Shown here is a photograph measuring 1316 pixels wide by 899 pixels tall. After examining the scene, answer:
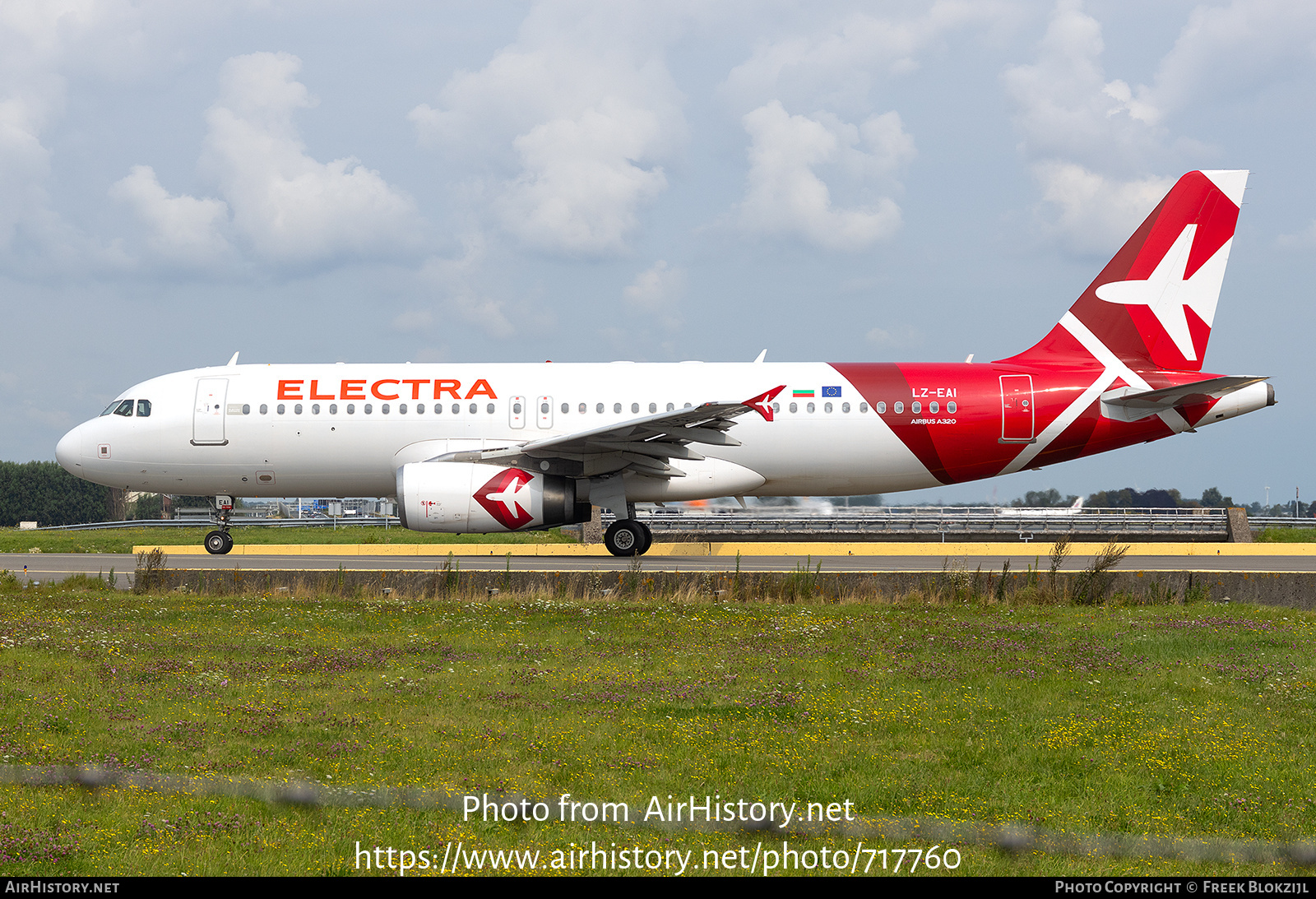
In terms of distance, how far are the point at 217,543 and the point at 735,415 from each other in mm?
11129

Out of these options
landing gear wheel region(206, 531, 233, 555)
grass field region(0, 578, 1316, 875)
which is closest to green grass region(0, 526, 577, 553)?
landing gear wheel region(206, 531, 233, 555)

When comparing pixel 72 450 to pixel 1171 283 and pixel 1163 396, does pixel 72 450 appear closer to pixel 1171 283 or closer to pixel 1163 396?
pixel 1163 396

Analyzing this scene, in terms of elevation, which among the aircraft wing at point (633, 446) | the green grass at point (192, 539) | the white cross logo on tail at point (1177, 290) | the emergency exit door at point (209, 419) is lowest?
the green grass at point (192, 539)

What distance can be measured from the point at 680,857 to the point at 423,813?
1420 millimetres

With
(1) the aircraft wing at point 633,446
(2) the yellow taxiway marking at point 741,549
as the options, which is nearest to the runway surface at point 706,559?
(2) the yellow taxiway marking at point 741,549

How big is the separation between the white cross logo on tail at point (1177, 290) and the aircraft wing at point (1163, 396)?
1383mm

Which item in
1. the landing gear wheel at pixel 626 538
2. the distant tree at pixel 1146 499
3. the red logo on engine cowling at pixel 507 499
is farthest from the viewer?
the distant tree at pixel 1146 499

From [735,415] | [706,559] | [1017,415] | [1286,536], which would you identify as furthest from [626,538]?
[1286,536]

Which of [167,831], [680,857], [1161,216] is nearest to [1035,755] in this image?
[680,857]

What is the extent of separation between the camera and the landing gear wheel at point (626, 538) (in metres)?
19.8

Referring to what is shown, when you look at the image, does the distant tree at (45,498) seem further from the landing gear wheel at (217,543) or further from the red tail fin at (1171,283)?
the red tail fin at (1171,283)

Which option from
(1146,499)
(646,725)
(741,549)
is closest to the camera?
(646,725)

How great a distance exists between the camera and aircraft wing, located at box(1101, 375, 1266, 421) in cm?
1841

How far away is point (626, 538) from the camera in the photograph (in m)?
19.9
